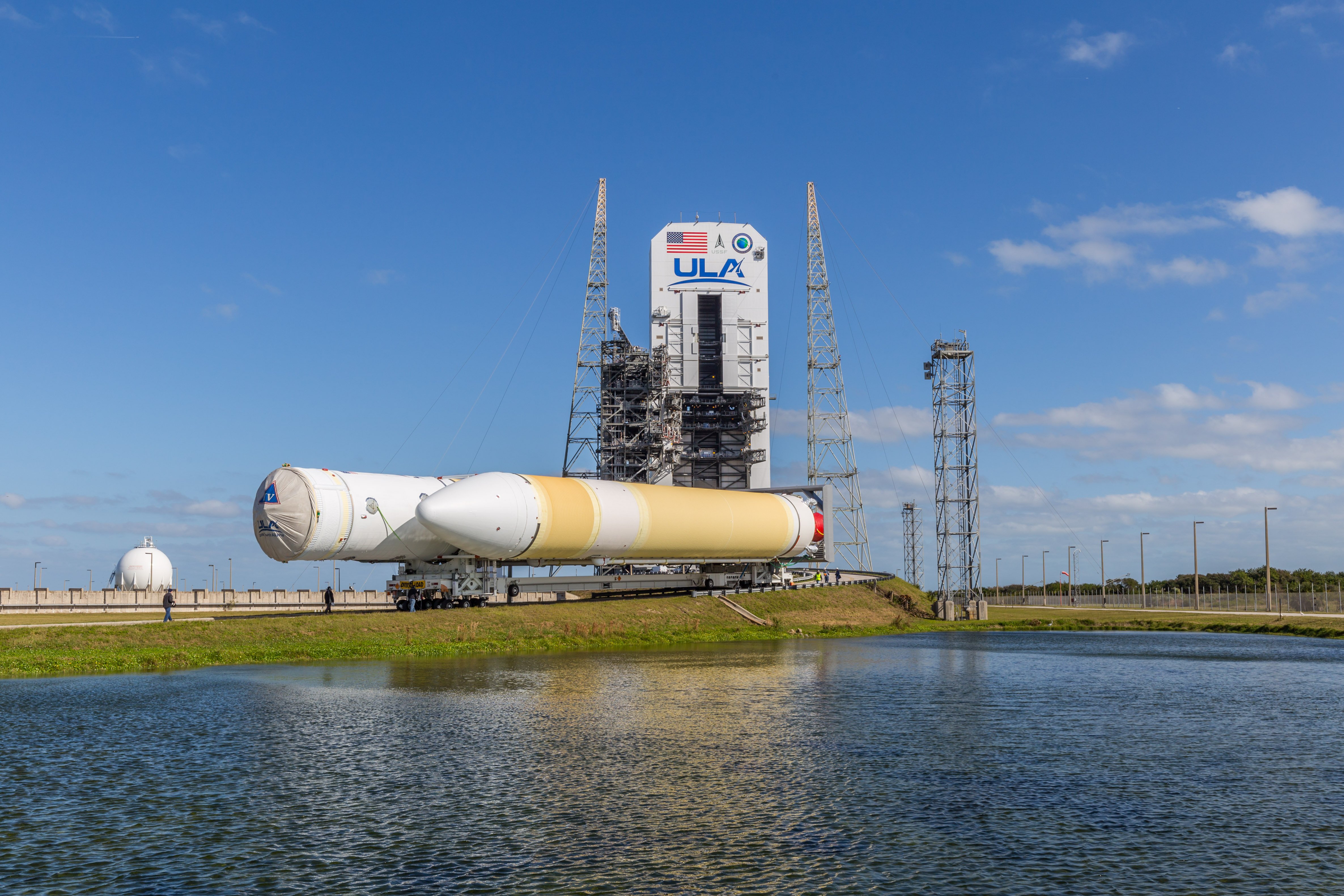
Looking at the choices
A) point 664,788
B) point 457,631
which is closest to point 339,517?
point 457,631

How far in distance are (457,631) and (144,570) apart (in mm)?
56552

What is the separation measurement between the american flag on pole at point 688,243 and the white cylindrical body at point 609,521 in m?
25.8

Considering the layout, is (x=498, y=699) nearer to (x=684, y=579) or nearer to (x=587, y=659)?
(x=587, y=659)

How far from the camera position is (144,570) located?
87938 millimetres

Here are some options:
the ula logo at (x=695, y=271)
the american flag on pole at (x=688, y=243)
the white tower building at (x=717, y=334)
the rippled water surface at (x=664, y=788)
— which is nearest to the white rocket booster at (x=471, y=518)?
the rippled water surface at (x=664, y=788)

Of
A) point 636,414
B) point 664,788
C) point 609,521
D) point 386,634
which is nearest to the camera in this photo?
point 664,788

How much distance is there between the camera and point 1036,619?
81812 millimetres

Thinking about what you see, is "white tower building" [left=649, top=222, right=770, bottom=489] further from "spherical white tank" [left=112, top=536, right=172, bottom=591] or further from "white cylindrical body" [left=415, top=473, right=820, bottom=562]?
"spherical white tank" [left=112, top=536, right=172, bottom=591]

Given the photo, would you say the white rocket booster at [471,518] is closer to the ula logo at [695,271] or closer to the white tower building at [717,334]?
the white tower building at [717,334]

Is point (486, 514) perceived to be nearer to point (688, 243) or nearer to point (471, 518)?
point (471, 518)

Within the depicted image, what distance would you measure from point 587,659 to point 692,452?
46.9m

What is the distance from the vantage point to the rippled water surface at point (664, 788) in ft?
39.9

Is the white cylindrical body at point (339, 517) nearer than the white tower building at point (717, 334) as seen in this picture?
Yes

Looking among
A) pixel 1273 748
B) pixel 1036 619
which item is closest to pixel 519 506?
pixel 1273 748
